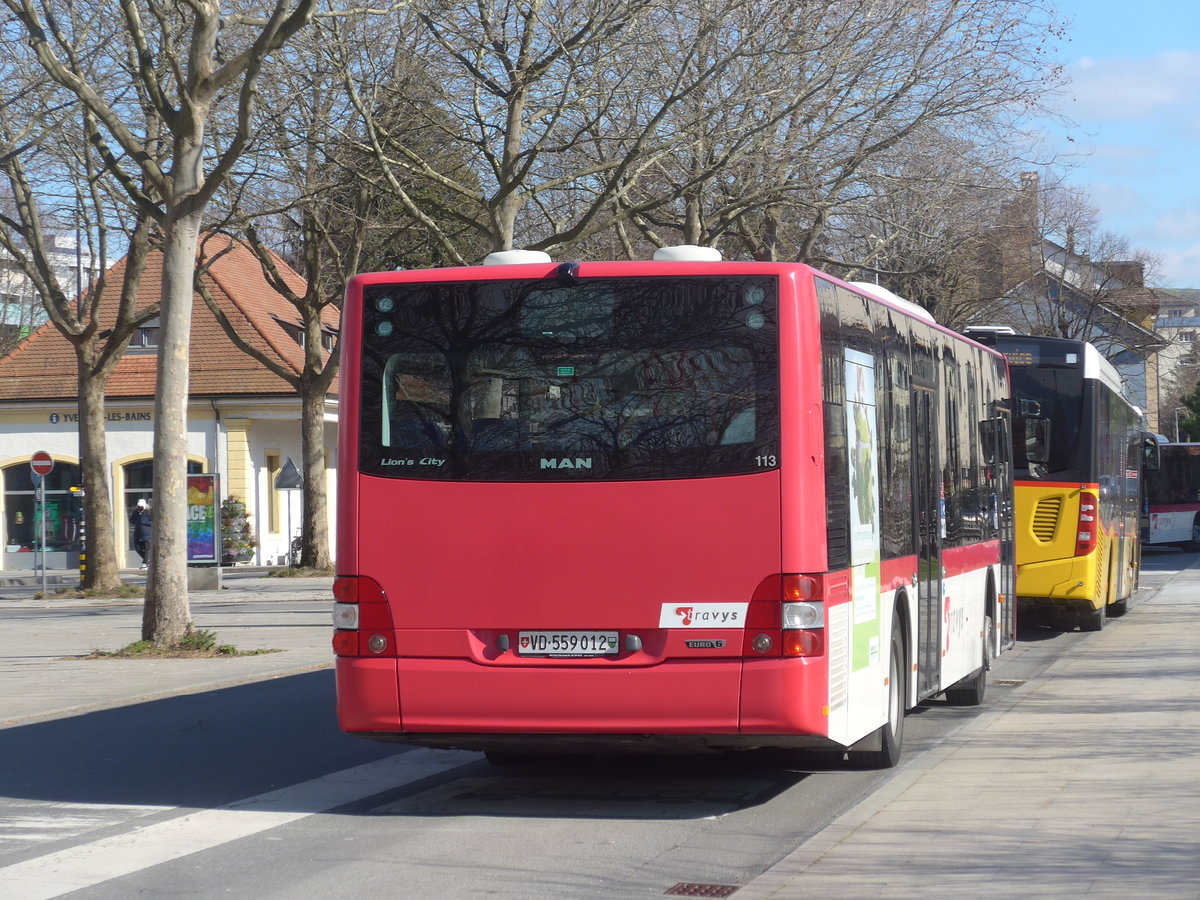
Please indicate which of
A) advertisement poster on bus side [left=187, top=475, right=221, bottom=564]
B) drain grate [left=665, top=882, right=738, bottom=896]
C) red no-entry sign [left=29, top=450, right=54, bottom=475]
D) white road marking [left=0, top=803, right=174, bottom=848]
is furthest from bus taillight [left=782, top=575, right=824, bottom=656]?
red no-entry sign [left=29, top=450, right=54, bottom=475]

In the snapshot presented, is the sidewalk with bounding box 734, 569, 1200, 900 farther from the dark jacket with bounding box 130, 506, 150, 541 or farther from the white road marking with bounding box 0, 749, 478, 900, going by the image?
the dark jacket with bounding box 130, 506, 150, 541

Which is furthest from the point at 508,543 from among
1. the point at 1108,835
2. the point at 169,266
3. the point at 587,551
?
the point at 169,266

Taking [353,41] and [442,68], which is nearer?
[353,41]

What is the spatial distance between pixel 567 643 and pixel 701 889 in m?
1.77

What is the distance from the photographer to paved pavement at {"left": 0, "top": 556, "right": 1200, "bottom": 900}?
251 inches

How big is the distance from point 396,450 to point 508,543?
0.75m

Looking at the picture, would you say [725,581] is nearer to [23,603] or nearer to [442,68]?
[442,68]

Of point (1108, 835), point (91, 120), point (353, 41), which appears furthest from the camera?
point (91, 120)

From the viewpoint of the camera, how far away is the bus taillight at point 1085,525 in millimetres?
19094

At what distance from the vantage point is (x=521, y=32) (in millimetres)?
21469

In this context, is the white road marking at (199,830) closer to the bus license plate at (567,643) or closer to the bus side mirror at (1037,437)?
the bus license plate at (567,643)

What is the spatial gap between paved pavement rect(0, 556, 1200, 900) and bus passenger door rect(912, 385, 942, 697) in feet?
1.71

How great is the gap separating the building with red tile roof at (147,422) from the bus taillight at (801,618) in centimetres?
3611

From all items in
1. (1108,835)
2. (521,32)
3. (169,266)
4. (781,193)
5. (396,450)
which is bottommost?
(1108,835)
